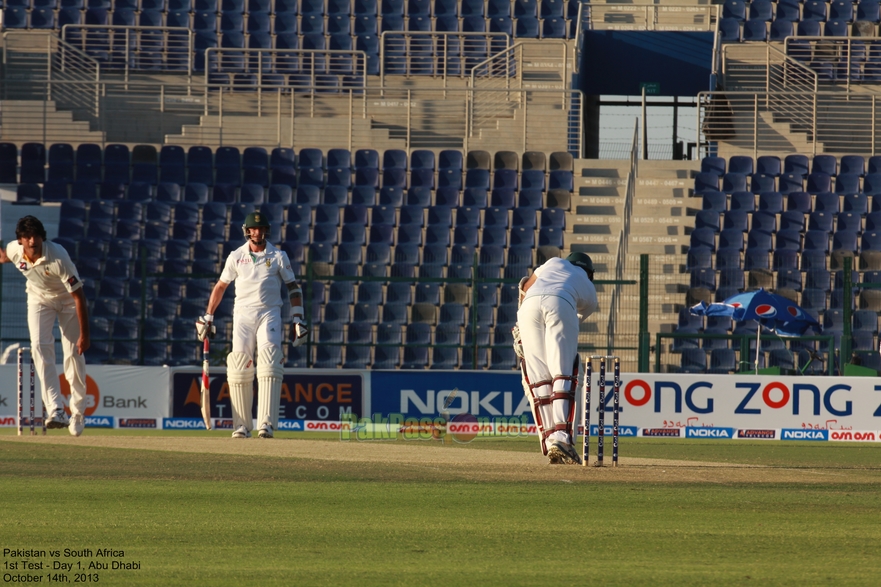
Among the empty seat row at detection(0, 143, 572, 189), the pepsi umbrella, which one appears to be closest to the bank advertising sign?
the empty seat row at detection(0, 143, 572, 189)

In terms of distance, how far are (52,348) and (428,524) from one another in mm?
6838

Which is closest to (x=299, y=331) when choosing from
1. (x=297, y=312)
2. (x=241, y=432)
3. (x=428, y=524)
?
(x=297, y=312)

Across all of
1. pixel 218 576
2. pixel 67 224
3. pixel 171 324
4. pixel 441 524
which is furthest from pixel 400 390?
pixel 218 576

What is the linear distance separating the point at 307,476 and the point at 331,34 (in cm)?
2203

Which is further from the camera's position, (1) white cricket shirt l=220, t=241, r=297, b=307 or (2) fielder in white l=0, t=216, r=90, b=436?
(1) white cricket shirt l=220, t=241, r=297, b=307

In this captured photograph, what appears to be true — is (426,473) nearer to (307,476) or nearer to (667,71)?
(307,476)

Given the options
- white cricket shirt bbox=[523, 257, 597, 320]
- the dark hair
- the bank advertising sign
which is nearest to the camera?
white cricket shirt bbox=[523, 257, 597, 320]

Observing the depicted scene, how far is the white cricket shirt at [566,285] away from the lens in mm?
10438

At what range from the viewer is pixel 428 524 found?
699 cm

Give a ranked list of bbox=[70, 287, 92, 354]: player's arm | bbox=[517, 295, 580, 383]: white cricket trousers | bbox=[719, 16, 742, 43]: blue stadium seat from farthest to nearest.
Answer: bbox=[719, 16, 742, 43]: blue stadium seat → bbox=[70, 287, 92, 354]: player's arm → bbox=[517, 295, 580, 383]: white cricket trousers

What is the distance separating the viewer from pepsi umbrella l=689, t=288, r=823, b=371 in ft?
65.0

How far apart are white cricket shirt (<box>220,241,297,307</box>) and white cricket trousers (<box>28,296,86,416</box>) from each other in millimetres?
1926

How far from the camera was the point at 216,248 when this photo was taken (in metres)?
23.7

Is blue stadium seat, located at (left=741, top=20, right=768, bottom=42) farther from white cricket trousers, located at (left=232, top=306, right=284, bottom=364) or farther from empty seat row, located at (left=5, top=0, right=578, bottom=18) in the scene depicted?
white cricket trousers, located at (left=232, top=306, right=284, bottom=364)
